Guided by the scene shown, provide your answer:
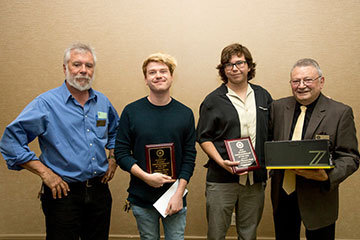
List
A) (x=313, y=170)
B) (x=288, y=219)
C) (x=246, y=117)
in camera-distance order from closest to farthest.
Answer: (x=313, y=170) → (x=288, y=219) → (x=246, y=117)

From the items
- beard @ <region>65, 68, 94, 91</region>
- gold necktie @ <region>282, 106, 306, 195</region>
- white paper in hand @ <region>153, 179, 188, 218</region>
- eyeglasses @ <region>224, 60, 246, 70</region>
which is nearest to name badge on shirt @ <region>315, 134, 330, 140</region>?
gold necktie @ <region>282, 106, 306, 195</region>

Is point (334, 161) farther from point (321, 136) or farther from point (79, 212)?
point (79, 212)

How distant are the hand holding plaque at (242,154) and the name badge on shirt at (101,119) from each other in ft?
2.86

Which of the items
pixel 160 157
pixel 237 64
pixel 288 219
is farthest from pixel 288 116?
pixel 160 157

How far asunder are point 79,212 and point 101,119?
0.63 metres

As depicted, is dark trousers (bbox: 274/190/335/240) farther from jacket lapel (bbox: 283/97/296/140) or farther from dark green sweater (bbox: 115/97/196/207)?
dark green sweater (bbox: 115/97/196/207)

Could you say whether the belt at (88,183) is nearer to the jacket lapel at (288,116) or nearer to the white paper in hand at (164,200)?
the white paper in hand at (164,200)

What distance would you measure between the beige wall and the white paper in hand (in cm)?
124

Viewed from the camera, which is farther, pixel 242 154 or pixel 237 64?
pixel 237 64

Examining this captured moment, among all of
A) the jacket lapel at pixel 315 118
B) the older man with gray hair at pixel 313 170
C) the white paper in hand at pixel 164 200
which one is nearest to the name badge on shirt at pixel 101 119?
the white paper in hand at pixel 164 200

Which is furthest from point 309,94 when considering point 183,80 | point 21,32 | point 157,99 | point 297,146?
point 21,32

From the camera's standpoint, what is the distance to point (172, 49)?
2969mm

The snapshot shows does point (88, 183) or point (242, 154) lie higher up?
point (242, 154)

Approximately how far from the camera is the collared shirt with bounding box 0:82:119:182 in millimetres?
1687
